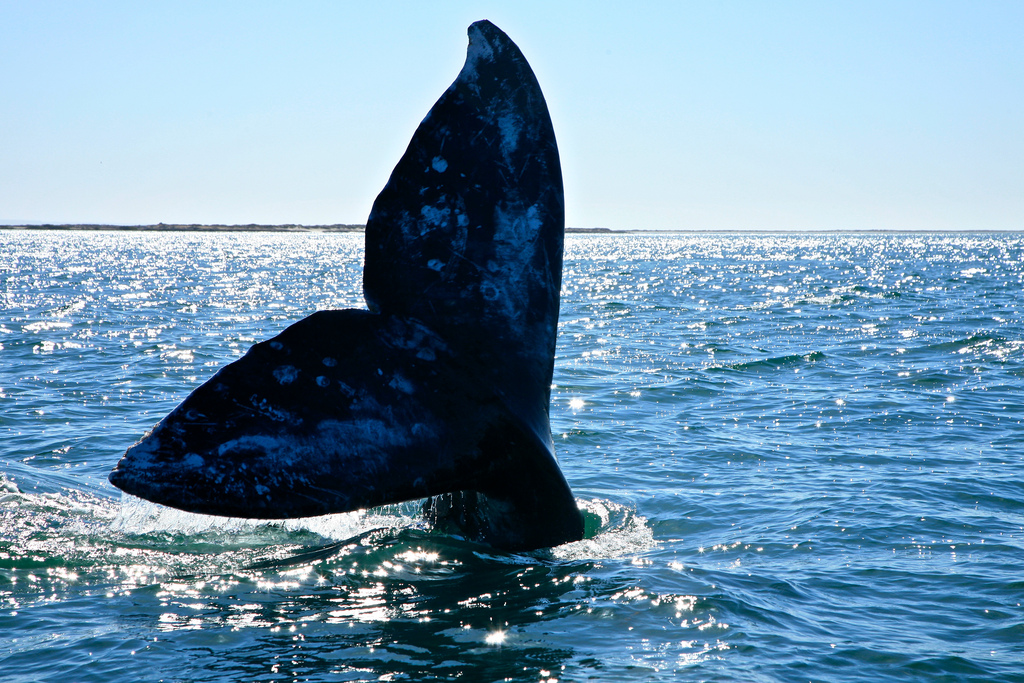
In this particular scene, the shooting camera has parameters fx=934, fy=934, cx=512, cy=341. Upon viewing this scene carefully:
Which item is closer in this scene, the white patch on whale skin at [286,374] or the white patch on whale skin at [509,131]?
the white patch on whale skin at [286,374]

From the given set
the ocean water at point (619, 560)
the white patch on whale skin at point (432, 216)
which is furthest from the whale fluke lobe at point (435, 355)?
the ocean water at point (619, 560)

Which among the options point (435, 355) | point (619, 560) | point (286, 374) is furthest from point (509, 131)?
point (619, 560)

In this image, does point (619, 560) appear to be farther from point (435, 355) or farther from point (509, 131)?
point (509, 131)

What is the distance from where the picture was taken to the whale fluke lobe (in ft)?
12.7

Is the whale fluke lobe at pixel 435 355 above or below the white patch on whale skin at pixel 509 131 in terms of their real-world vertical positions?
below

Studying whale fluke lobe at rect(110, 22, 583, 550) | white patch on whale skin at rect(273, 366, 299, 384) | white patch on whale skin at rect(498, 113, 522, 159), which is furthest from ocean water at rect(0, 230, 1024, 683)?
white patch on whale skin at rect(498, 113, 522, 159)

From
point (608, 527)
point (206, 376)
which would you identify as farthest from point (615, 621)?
point (206, 376)

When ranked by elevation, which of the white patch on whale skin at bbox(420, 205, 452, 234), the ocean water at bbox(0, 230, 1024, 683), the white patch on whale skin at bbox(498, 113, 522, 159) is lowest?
the ocean water at bbox(0, 230, 1024, 683)

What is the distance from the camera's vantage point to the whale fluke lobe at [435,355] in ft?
12.7

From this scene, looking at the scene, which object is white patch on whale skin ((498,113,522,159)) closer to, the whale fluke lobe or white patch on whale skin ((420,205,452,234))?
the whale fluke lobe

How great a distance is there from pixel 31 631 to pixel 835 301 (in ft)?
95.2

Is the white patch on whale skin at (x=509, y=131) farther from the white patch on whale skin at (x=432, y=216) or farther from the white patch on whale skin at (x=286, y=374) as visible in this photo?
the white patch on whale skin at (x=286, y=374)

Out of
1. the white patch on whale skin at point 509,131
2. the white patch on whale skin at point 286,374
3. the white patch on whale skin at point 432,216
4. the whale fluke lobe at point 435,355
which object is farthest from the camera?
the white patch on whale skin at point 509,131

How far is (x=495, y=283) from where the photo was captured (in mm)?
4770
